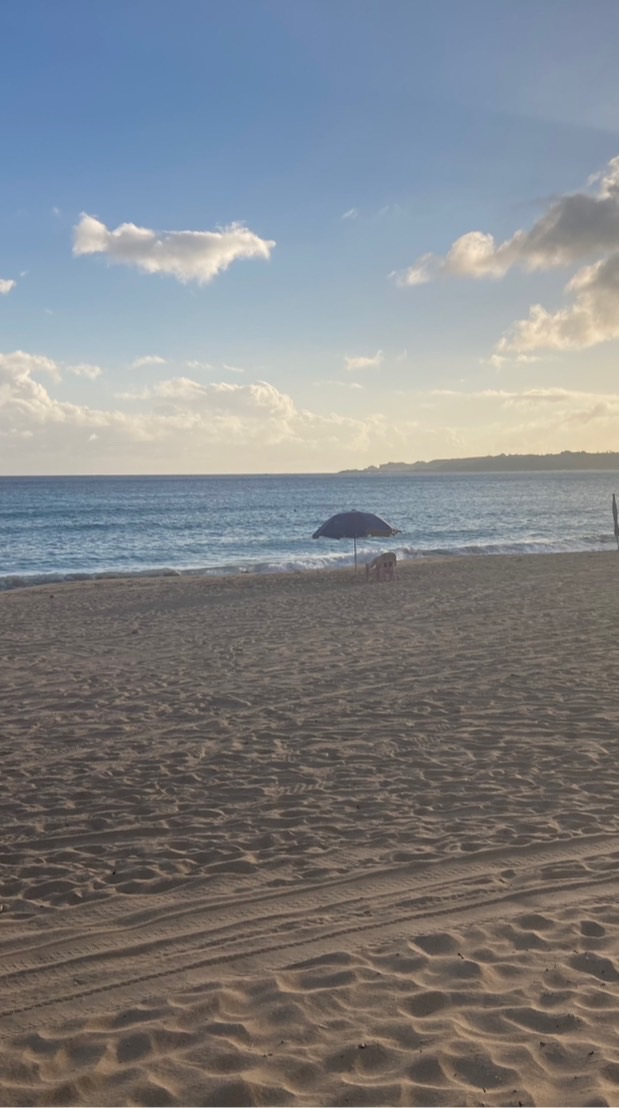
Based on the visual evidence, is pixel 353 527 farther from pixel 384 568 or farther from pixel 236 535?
pixel 236 535

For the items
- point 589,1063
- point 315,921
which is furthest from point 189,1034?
point 589,1063

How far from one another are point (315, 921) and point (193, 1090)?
1.32m

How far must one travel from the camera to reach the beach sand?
3.20 metres

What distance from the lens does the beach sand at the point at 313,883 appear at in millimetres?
3197

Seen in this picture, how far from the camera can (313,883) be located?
470 cm

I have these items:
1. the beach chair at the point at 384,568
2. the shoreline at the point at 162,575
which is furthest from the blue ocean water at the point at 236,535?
the beach chair at the point at 384,568

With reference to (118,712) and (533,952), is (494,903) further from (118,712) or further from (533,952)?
(118,712)

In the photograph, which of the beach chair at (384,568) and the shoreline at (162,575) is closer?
the beach chair at (384,568)

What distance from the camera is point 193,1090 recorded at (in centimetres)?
306

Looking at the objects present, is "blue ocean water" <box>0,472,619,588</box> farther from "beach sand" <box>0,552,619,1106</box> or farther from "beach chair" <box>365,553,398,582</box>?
"beach sand" <box>0,552,619,1106</box>

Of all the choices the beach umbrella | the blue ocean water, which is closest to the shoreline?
the blue ocean water

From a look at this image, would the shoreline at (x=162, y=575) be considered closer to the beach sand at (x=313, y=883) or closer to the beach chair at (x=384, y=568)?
the beach chair at (x=384, y=568)

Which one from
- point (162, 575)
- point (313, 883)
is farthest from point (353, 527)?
point (313, 883)

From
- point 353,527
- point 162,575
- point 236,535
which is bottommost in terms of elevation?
point 162,575
